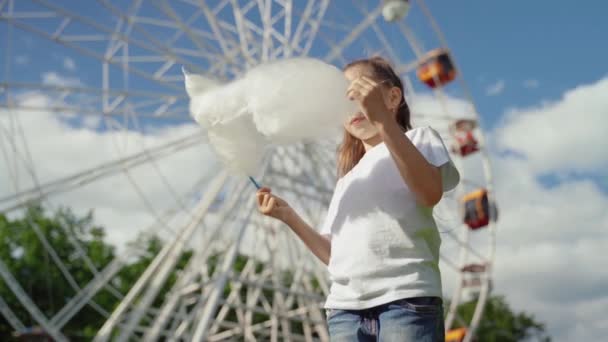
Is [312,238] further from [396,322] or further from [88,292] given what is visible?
[88,292]

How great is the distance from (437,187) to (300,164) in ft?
36.5

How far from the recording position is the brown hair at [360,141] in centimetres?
200

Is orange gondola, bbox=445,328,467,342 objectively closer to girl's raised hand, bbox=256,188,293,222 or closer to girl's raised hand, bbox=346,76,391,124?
girl's raised hand, bbox=256,188,293,222

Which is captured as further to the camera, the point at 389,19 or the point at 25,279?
the point at 25,279

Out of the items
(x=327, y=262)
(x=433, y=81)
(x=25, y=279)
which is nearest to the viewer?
(x=327, y=262)

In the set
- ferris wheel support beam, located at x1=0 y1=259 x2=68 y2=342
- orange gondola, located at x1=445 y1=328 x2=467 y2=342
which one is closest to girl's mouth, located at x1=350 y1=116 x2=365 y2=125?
ferris wheel support beam, located at x1=0 y1=259 x2=68 y2=342

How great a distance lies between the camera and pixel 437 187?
174 cm

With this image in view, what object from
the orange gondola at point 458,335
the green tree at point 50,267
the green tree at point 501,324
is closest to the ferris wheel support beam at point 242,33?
the orange gondola at point 458,335

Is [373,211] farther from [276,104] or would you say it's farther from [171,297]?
[171,297]

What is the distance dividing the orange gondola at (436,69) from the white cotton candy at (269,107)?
11.6 meters

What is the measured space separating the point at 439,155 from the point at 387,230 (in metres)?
0.24

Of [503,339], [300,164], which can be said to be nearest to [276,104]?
[300,164]

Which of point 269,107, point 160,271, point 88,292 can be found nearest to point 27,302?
point 88,292

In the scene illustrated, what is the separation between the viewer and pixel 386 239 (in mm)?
1784
